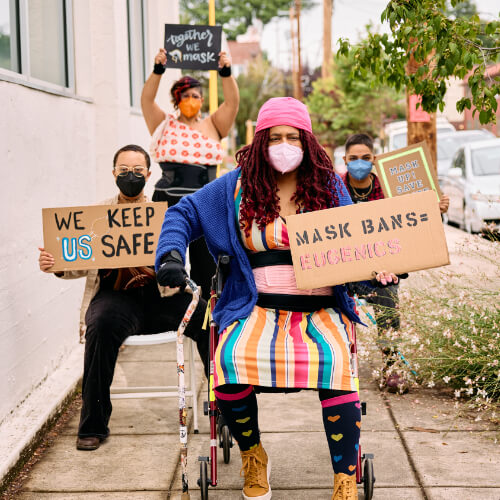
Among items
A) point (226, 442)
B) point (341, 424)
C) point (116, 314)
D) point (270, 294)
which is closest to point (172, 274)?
point (270, 294)

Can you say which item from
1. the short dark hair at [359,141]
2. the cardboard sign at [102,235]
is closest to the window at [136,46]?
the short dark hair at [359,141]

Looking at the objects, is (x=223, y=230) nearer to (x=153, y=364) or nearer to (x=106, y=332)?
(x=106, y=332)

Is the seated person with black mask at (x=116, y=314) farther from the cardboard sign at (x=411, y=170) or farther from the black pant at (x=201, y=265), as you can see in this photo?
the cardboard sign at (x=411, y=170)

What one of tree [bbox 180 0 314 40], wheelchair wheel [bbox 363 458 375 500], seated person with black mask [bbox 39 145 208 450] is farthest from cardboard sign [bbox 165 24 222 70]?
tree [bbox 180 0 314 40]

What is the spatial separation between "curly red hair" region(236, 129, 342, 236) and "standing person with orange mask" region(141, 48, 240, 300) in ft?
6.81

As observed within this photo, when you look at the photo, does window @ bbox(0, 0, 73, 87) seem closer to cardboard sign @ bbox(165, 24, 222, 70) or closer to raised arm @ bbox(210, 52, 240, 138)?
cardboard sign @ bbox(165, 24, 222, 70)

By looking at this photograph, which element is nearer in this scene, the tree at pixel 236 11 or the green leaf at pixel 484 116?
the green leaf at pixel 484 116

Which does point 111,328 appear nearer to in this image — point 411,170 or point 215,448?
point 215,448

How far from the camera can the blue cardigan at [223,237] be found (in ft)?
11.6

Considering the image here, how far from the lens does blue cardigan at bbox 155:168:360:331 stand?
3539mm

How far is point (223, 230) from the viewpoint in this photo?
12.0 feet

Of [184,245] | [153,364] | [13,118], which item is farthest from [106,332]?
[153,364]

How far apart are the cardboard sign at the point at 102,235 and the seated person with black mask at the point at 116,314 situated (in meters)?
0.11

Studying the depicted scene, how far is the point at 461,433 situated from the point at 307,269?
1649mm
